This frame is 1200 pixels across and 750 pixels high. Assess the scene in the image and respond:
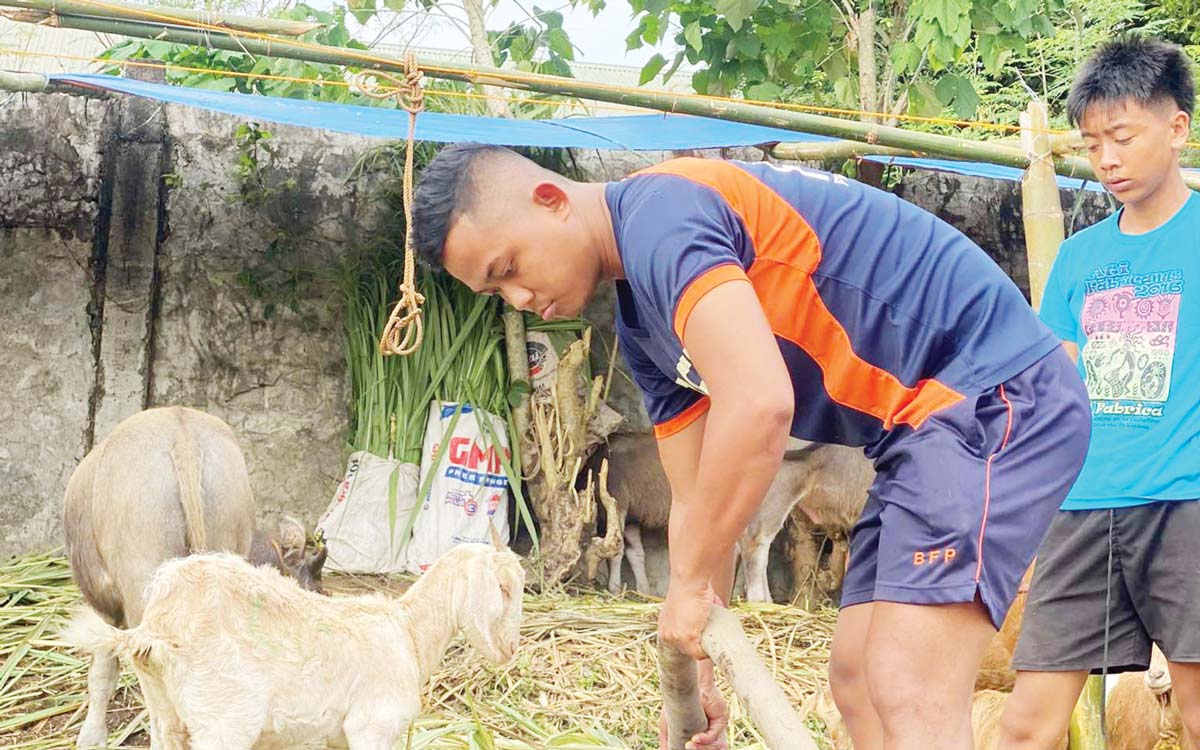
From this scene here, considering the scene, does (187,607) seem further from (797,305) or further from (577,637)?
(577,637)

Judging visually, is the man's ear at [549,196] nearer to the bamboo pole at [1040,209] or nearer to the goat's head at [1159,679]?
the bamboo pole at [1040,209]

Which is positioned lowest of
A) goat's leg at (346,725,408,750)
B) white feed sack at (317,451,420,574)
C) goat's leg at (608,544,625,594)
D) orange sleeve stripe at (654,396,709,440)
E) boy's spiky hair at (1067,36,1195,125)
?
goat's leg at (608,544,625,594)

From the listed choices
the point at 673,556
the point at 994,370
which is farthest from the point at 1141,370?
the point at 673,556

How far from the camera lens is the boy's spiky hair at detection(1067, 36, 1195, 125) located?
343cm

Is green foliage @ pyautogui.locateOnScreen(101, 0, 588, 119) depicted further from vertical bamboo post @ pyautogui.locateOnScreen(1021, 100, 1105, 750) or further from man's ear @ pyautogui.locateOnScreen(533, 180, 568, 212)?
man's ear @ pyautogui.locateOnScreen(533, 180, 568, 212)

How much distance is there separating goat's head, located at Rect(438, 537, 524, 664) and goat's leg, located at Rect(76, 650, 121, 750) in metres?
1.53

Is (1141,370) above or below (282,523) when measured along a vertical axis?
above

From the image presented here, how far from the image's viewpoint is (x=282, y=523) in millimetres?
6137

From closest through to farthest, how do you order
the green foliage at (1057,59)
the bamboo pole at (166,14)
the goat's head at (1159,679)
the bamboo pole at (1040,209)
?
the goat's head at (1159,679) < the bamboo pole at (1040,209) < the bamboo pole at (166,14) < the green foliage at (1057,59)

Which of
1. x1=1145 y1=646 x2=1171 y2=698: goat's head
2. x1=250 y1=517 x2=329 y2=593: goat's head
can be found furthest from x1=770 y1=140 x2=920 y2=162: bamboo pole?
x1=250 y1=517 x2=329 y2=593: goat's head

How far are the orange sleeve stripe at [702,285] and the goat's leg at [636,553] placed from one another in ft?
17.6

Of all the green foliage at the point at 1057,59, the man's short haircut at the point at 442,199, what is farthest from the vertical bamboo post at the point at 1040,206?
the green foliage at the point at 1057,59

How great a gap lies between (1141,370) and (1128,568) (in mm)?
514

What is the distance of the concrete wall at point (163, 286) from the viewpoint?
664cm
